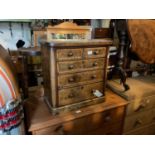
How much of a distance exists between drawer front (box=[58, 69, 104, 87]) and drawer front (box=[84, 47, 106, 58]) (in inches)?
4.9

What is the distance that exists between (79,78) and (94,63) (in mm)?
162

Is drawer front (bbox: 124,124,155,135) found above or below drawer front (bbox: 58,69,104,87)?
below

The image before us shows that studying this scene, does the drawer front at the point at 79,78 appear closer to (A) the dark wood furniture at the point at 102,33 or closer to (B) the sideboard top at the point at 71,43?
(B) the sideboard top at the point at 71,43

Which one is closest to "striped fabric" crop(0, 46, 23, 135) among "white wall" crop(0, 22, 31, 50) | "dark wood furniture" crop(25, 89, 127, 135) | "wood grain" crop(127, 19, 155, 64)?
"dark wood furniture" crop(25, 89, 127, 135)

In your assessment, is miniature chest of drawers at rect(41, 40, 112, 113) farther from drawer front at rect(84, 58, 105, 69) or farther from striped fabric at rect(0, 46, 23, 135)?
striped fabric at rect(0, 46, 23, 135)

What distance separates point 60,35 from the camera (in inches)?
51.2

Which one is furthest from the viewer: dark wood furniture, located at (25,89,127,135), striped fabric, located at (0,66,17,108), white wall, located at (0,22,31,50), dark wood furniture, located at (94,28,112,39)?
white wall, located at (0,22,31,50)

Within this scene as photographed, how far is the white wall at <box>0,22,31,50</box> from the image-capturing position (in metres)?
1.92

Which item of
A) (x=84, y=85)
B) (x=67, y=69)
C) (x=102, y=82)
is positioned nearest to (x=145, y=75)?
(x=102, y=82)

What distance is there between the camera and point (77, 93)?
1.05 m

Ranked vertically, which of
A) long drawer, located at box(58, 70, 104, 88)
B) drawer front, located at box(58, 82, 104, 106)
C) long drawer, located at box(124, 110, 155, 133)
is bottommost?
long drawer, located at box(124, 110, 155, 133)

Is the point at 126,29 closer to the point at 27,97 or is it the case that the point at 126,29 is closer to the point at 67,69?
the point at 67,69

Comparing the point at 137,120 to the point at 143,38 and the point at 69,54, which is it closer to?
the point at 143,38

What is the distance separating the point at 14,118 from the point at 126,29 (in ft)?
3.89
